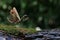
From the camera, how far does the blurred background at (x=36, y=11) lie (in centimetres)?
303

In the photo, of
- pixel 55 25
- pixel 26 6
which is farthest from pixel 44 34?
pixel 55 25

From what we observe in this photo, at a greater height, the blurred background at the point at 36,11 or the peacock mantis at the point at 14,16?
the blurred background at the point at 36,11

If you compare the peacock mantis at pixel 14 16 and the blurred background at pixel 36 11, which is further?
the blurred background at pixel 36 11

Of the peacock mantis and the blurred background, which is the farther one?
the blurred background

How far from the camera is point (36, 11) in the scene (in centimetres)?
322

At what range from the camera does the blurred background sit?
119 inches

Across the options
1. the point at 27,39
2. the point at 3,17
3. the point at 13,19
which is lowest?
the point at 27,39

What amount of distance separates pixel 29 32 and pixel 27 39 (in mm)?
137

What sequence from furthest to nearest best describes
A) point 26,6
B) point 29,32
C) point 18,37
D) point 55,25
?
point 55,25 < point 26,6 < point 29,32 < point 18,37

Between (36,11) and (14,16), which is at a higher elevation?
(36,11)

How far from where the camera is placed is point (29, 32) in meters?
1.62

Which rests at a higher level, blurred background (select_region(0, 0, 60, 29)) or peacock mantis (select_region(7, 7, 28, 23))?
blurred background (select_region(0, 0, 60, 29))

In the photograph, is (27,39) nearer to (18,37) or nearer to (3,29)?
(18,37)

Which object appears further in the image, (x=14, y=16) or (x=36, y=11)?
(x=36, y=11)
